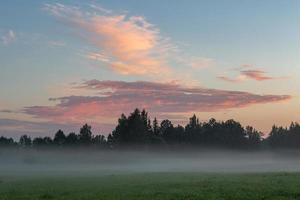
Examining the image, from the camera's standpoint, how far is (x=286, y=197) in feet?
133

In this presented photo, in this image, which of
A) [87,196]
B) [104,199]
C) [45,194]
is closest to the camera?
[104,199]

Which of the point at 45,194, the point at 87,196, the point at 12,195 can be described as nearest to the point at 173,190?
the point at 87,196

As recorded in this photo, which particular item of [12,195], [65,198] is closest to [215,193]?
[65,198]

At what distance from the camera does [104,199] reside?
3925 cm

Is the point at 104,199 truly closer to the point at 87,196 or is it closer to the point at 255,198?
the point at 87,196

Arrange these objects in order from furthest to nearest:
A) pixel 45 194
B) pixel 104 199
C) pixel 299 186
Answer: pixel 299 186
pixel 45 194
pixel 104 199

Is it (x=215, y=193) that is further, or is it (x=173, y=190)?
(x=173, y=190)

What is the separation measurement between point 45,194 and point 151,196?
9.89 m

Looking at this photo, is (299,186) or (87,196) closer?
(87,196)

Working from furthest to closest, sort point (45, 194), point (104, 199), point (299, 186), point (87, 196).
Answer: point (299, 186) < point (45, 194) < point (87, 196) < point (104, 199)

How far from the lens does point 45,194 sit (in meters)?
45.1

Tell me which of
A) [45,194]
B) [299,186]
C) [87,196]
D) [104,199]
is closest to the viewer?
[104,199]

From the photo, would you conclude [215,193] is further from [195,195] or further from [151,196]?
[151,196]

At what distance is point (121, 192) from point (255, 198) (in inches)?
470
